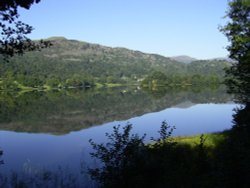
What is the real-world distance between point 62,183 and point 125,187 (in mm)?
8306

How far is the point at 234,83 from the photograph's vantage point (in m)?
34.0

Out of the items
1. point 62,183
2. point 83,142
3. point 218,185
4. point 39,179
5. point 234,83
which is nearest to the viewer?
point 218,185

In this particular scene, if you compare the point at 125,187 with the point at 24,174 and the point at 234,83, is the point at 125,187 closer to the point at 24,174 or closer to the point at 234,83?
the point at 24,174

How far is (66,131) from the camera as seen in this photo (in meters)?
63.6

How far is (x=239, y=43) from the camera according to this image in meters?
34.6

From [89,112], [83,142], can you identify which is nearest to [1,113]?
[89,112]

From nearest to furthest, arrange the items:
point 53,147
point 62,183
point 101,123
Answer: point 62,183, point 53,147, point 101,123

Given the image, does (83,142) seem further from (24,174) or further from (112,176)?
(112,176)

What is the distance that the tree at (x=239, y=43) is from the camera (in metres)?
33.2

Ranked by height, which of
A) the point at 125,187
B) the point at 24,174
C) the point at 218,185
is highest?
the point at 218,185

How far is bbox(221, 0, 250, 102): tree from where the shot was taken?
33250 mm

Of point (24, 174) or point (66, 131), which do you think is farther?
point (66, 131)

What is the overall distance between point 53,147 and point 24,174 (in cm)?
1802

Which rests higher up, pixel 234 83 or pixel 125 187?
pixel 234 83
